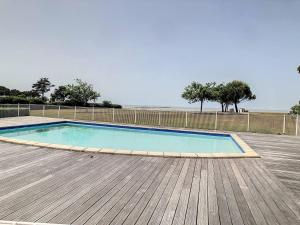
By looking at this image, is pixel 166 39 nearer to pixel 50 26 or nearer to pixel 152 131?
pixel 50 26

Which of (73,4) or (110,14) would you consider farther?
(110,14)

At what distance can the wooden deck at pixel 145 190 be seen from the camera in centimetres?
255

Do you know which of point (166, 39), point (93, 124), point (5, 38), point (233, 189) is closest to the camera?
point (233, 189)

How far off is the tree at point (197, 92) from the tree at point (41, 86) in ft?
147

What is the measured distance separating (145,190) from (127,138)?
8.00 metres

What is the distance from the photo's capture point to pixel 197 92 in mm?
46438

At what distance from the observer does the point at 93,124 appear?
44.9ft

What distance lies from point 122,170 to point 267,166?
2954 mm

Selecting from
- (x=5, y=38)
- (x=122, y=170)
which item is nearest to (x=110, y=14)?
(x=5, y=38)

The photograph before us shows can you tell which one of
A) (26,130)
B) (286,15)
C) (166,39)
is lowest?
(26,130)

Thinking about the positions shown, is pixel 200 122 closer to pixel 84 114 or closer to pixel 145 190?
pixel 84 114

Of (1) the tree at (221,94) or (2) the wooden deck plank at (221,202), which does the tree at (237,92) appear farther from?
(2) the wooden deck plank at (221,202)

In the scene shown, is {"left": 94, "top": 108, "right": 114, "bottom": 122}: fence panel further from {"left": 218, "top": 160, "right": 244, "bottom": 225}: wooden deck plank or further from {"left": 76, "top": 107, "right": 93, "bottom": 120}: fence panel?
{"left": 218, "top": 160, "right": 244, "bottom": 225}: wooden deck plank

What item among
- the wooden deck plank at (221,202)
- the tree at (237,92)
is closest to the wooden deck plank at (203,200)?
the wooden deck plank at (221,202)
